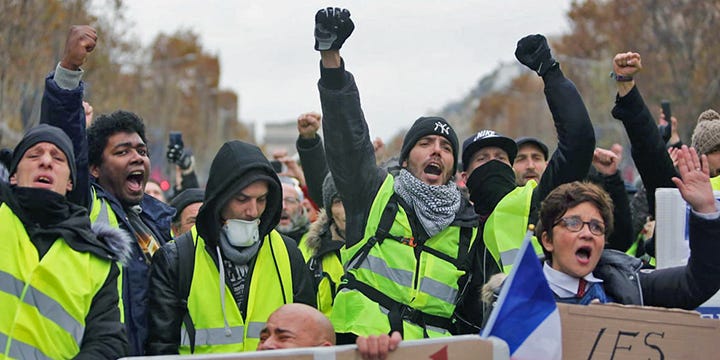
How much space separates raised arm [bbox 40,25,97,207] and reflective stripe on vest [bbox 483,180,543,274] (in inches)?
72.4

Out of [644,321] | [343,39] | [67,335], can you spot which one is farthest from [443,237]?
[67,335]

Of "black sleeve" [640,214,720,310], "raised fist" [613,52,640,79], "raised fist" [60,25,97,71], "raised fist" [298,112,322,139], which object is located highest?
"raised fist" [60,25,97,71]

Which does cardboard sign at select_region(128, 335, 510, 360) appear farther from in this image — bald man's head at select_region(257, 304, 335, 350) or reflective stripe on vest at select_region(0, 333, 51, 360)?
reflective stripe on vest at select_region(0, 333, 51, 360)

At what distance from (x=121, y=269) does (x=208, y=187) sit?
682 millimetres

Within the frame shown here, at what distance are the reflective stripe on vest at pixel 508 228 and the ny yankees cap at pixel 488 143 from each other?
0.37 metres

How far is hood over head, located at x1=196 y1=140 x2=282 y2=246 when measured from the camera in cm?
550

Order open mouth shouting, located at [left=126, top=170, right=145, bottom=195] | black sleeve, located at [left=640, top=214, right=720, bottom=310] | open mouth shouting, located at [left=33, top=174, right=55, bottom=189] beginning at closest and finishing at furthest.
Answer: open mouth shouting, located at [left=33, top=174, right=55, bottom=189] < black sleeve, located at [left=640, top=214, right=720, bottom=310] < open mouth shouting, located at [left=126, top=170, right=145, bottom=195]

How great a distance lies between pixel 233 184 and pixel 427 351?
1537 millimetres

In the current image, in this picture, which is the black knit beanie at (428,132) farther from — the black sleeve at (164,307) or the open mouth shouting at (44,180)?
the open mouth shouting at (44,180)

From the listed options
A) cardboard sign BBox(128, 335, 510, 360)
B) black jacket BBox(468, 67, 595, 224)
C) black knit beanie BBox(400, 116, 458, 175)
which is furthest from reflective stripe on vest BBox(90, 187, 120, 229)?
black jacket BBox(468, 67, 595, 224)

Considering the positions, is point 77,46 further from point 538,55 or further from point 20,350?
point 538,55

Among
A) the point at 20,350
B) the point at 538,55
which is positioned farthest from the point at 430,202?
the point at 20,350

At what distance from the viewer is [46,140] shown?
16.4ft

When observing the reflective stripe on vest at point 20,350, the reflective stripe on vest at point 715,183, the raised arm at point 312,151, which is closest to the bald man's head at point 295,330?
the reflective stripe on vest at point 20,350
